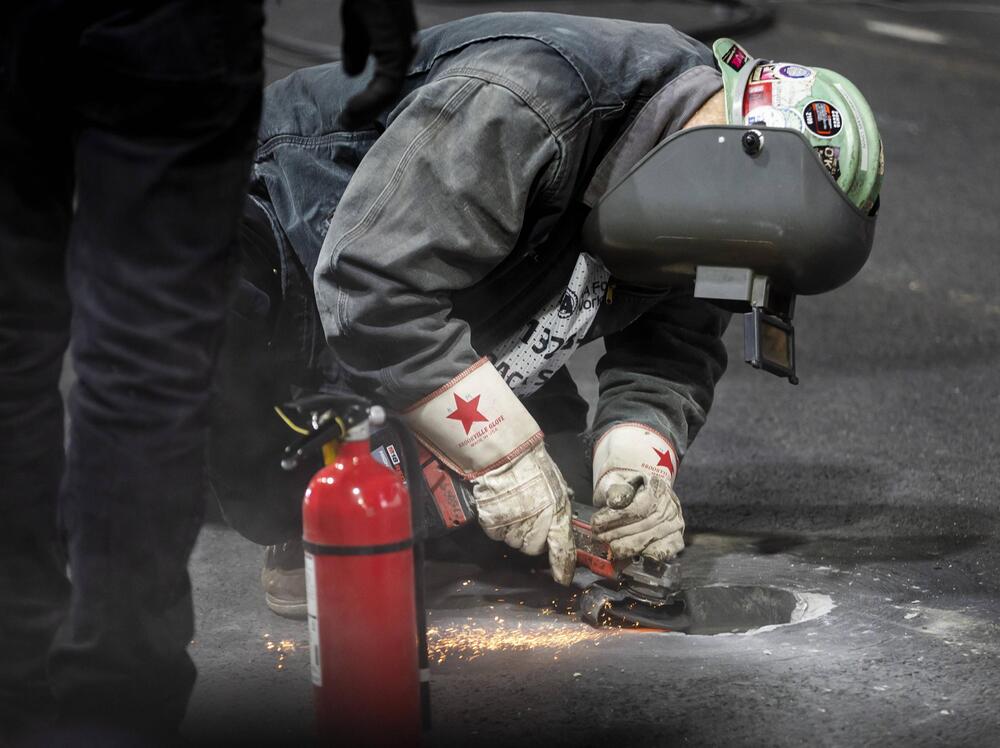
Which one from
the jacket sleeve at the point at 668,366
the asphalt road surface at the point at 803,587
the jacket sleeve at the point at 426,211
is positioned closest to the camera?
the asphalt road surface at the point at 803,587

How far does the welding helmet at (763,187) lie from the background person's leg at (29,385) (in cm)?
106

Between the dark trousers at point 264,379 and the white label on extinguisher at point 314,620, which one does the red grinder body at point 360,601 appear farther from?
the dark trousers at point 264,379

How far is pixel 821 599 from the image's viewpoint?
2.54m

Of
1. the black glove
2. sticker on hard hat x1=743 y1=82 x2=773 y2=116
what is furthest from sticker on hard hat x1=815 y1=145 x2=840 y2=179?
the black glove

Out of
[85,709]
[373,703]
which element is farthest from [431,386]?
[85,709]

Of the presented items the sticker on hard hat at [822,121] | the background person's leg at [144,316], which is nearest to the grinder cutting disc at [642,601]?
the sticker on hard hat at [822,121]

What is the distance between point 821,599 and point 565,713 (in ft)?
2.44

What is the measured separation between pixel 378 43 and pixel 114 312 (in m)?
0.47

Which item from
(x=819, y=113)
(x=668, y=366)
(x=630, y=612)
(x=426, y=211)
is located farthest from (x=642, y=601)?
(x=819, y=113)

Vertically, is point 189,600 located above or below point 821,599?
above

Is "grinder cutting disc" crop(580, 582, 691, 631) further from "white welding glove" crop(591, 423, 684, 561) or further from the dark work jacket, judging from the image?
the dark work jacket

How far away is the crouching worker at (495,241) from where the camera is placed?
2.23 meters

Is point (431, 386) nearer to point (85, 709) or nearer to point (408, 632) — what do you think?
point (408, 632)

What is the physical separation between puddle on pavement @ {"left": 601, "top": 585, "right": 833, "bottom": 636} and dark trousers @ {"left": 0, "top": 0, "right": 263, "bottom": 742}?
3.19 feet
